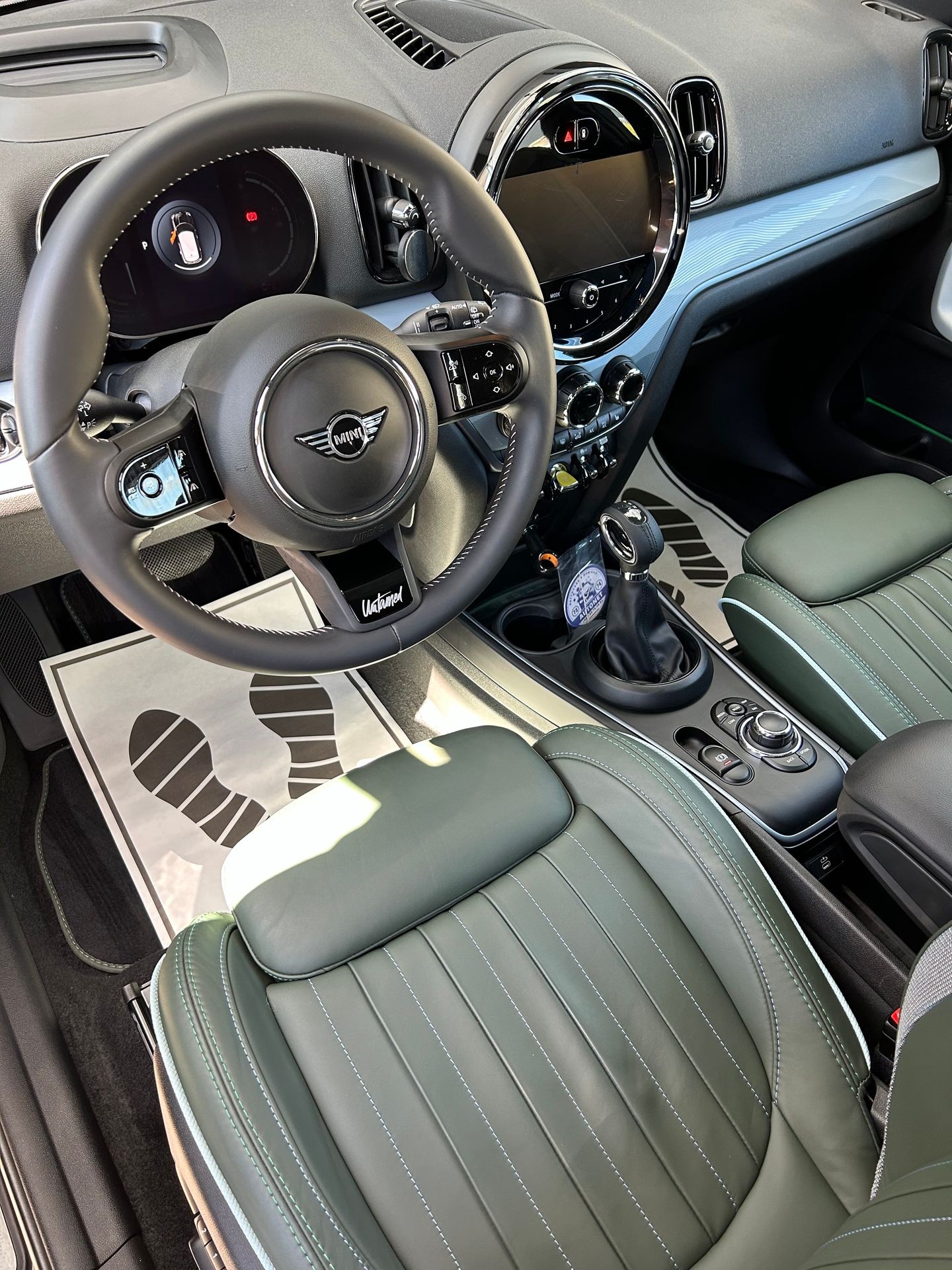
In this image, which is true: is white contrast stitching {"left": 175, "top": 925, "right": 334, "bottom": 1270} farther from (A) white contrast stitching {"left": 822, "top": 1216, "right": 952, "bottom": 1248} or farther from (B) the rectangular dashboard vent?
(B) the rectangular dashboard vent

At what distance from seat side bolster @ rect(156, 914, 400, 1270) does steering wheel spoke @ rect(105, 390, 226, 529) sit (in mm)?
384

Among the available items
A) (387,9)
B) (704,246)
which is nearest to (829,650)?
(704,246)

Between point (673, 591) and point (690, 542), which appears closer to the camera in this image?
point (673, 591)

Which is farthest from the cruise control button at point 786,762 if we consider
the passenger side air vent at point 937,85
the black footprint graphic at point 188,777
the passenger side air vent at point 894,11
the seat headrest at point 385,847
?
the passenger side air vent at point 894,11

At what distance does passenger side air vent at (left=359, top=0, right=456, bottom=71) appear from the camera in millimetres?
1372

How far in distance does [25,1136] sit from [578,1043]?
31.5 inches

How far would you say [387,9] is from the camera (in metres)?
1.44

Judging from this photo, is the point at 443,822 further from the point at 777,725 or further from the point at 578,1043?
the point at 777,725

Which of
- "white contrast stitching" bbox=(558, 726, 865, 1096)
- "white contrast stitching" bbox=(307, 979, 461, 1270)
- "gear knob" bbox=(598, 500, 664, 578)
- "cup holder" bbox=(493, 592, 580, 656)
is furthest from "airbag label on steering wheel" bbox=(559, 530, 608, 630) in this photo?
"white contrast stitching" bbox=(307, 979, 461, 1270)

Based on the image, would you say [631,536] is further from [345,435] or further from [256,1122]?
[256,1122]

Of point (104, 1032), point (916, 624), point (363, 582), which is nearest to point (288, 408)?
point (363, 582)

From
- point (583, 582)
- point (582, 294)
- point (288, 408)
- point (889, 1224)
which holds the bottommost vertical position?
point (583, 582)

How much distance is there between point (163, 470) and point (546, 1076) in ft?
2.03

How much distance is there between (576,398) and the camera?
1.46 meters
